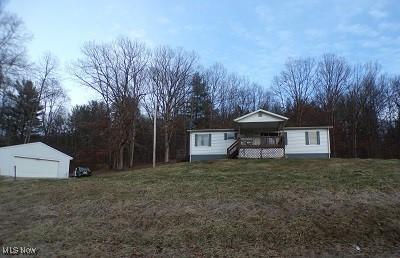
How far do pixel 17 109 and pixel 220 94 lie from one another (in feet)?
91.1

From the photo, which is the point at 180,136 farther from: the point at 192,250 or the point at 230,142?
the point at 192,250

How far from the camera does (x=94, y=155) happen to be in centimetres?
5288

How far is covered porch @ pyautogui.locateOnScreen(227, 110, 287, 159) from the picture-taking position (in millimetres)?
32250

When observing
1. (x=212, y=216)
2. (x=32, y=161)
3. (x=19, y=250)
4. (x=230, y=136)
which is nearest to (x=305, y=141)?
(x=230, y=136)

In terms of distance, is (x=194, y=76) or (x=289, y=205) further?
(x=194, y=76)

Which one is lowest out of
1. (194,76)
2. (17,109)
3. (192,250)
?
(192,250)

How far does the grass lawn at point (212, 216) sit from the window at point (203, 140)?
576 inches

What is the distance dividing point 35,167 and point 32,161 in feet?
2.02

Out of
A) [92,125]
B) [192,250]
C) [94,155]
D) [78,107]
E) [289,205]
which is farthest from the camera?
[78,107]

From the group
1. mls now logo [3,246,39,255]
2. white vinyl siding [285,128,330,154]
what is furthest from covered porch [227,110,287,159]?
mls now logo [3,246,39,255]

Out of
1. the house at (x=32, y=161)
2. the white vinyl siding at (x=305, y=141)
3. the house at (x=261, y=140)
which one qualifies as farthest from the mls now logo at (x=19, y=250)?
the white vinyl siding at (x=305, y=141)

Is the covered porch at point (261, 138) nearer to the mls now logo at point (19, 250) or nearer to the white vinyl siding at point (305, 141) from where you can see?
the white vinyl siding at point (305, 141)

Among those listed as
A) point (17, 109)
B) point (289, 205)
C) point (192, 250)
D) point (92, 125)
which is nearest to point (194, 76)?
point (92, 125)

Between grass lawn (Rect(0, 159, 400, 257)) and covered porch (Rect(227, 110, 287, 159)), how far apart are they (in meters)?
11.3
